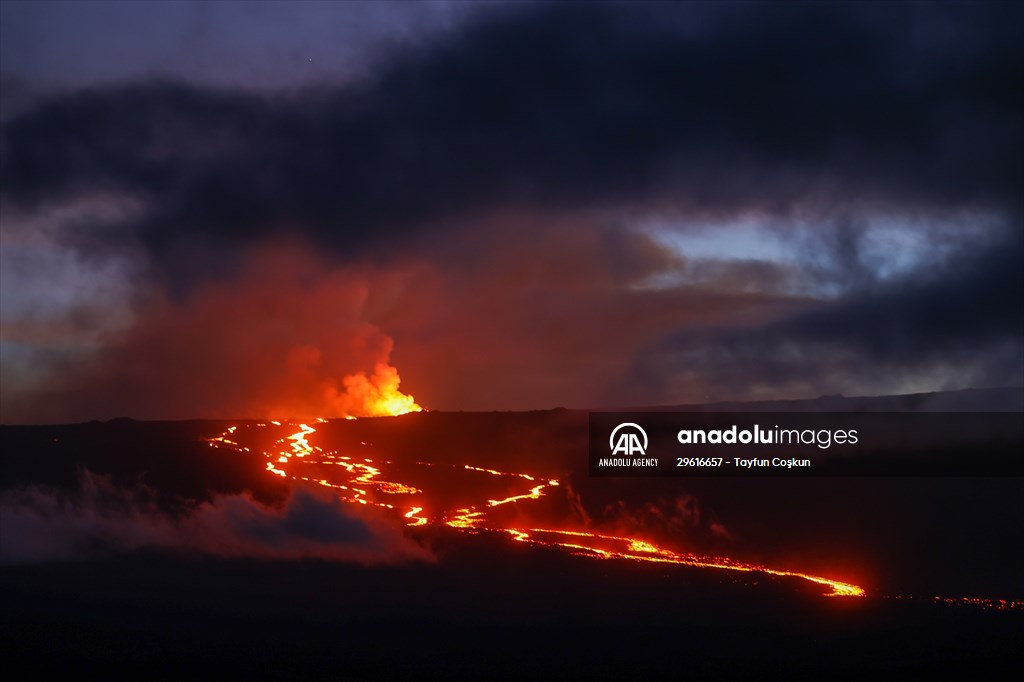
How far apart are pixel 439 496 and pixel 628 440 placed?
21277 mm

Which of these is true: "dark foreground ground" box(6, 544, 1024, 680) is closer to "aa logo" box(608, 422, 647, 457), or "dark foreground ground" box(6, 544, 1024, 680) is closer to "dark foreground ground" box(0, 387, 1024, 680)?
"dark foreground ground" box(0, 387, 1024, 680)

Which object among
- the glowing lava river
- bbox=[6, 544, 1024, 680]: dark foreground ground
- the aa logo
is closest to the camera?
bbox=[6, 544, 1024, 680]: dark foreground ground

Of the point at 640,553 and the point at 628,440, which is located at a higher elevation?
the point at 628,440

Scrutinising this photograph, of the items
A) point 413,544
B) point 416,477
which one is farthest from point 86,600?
point 416,477

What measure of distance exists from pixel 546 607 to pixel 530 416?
64418 millimetres

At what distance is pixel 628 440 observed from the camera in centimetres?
12088

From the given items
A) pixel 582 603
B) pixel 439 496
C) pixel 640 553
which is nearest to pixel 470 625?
pixel 582 603

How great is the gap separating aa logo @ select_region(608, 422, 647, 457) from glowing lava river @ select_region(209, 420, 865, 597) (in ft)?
26.0

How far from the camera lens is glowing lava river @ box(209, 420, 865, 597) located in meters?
94.0

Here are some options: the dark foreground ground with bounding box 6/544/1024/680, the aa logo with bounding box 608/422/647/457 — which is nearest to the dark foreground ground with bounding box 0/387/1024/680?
the dark foreground ground with bounding box 6/544/1024/680

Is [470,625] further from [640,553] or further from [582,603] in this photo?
[640,553]

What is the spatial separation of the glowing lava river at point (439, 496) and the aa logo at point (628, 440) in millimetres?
7916

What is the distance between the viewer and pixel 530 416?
145 m

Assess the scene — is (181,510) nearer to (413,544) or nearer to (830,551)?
(413,544)
